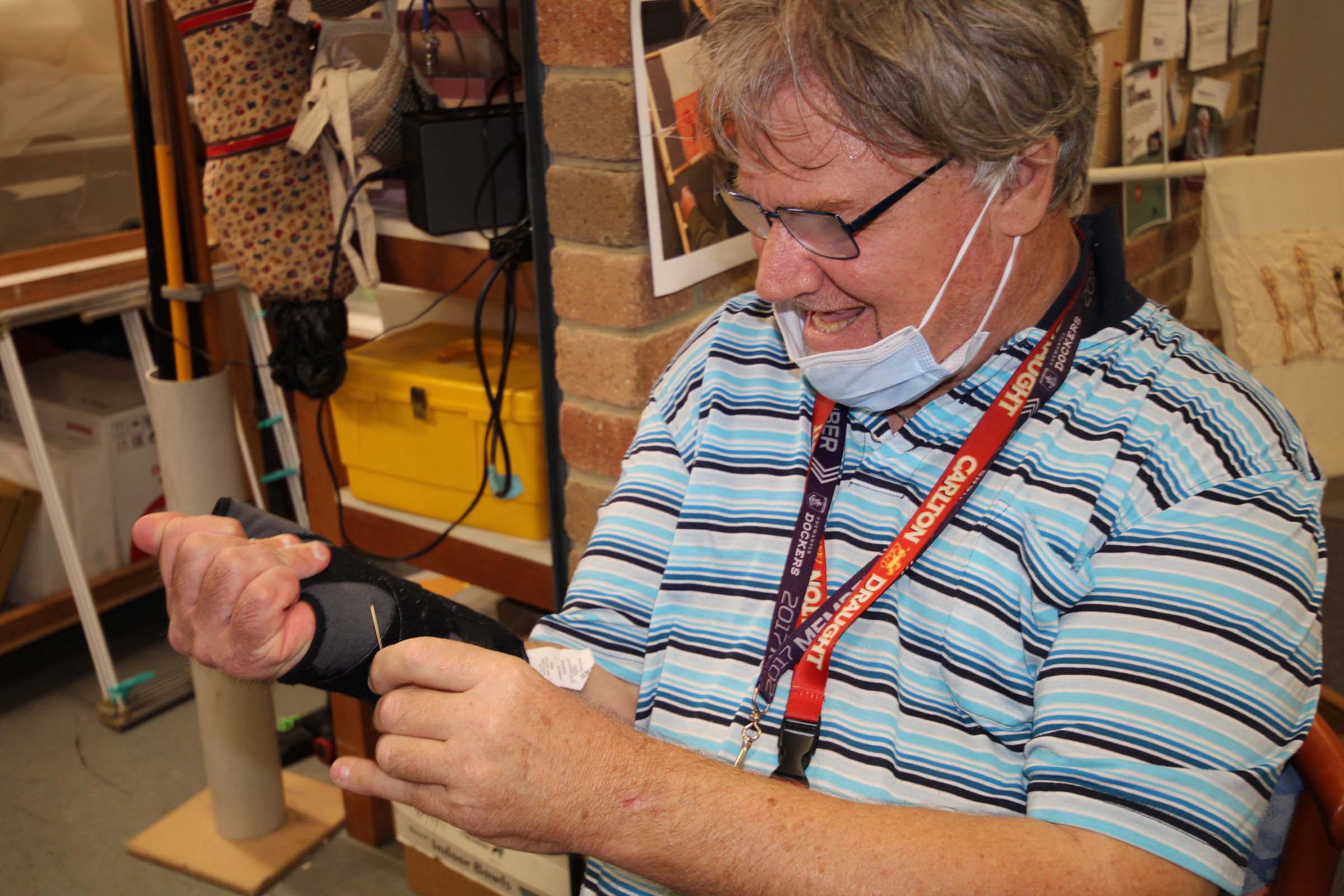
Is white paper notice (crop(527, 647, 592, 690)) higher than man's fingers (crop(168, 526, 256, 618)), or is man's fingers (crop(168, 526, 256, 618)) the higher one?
man's fingers (crop(168, 526, 256, 618))

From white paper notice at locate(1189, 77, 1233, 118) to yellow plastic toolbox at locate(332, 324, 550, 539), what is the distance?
1.71 meters

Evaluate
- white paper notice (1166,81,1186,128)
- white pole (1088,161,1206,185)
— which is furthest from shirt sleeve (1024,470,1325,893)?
white paper notice (1166,81,1186,128)

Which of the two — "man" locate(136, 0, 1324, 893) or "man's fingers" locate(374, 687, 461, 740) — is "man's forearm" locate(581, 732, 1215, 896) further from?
"man's fingers" locate(374, 687, 461, 740)

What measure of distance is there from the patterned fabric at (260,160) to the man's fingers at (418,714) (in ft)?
3.13

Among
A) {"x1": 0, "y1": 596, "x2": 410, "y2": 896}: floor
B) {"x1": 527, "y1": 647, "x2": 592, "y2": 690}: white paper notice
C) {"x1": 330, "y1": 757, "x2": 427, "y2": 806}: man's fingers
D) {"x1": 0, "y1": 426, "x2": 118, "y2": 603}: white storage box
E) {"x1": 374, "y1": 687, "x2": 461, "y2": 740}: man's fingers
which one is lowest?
{"x1": 0, "y1": 596, "x2": 410, "y2": 896}: floor

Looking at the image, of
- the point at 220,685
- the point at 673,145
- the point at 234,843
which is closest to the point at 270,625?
the point at 673,145

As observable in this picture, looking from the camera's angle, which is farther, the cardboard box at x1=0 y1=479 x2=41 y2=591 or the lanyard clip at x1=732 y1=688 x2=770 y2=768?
the cardboard box at x1=0 y1=479 x2=41 y2=591

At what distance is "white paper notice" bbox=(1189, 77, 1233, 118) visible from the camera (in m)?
2.46

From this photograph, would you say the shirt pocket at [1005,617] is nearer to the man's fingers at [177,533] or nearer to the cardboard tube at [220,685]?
the man's fingers at [177,533]

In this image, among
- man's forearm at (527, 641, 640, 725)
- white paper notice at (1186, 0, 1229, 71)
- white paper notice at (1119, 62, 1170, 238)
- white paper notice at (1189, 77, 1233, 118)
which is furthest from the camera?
white paper notice at (1189, 77, 1233, 118)

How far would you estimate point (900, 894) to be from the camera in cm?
74

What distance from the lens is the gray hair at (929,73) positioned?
826 millimetres

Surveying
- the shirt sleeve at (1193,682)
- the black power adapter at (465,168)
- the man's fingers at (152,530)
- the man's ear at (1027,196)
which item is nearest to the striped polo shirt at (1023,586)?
the shirt sleeve at (1193,682)

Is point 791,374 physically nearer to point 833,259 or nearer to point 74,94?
point 833,259
